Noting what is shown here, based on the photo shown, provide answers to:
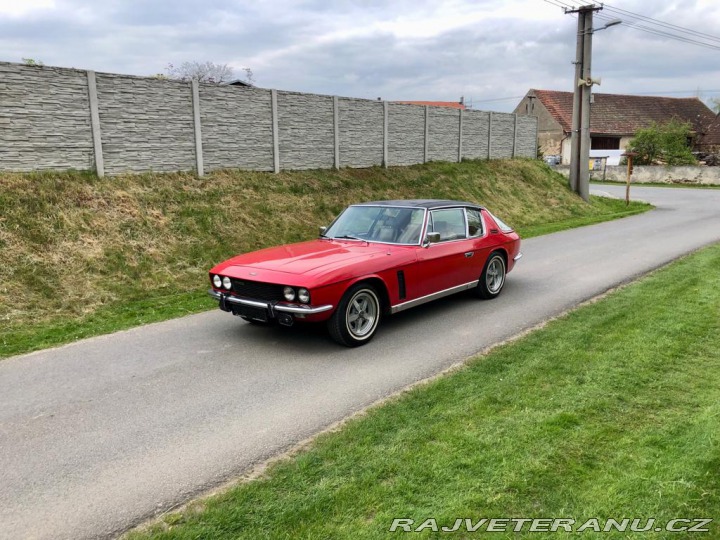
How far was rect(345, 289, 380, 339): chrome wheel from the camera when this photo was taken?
19.3 feet

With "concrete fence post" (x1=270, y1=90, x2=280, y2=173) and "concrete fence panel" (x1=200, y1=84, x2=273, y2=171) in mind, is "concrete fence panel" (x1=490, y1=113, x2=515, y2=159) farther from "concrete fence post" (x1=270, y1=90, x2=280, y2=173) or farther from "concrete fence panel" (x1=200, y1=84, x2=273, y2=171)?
"concrete fence panel" (x1=200, y1=84, x2=273, y2=171)

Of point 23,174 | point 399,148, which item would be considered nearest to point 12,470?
point 23,174

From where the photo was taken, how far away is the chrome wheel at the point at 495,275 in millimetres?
8086

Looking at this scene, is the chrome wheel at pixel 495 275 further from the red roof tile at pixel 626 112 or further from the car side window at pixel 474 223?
the red roof tile at pixel 626 112

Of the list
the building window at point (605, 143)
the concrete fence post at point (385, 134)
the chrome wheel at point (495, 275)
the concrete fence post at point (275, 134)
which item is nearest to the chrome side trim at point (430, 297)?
the chrome wheel at point (495, 275)

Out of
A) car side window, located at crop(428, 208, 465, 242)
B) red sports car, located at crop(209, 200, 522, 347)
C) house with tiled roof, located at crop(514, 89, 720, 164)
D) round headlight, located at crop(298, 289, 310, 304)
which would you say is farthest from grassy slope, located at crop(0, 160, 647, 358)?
house with tiled roof, located at crop(514, 89, 720, 164)

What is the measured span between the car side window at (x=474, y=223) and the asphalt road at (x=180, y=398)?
0.99 metres

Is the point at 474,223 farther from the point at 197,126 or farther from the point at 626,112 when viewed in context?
the point at 626,112

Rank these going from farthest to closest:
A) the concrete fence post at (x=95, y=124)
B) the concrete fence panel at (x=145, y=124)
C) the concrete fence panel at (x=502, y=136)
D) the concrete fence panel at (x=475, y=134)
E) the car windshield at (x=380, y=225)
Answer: the concrete fence panel at (x=502, y=136)
the concrete fence panel at (x=475, y=134)
the concrete fence panel at (x=145, y=124)
the concrete fence post at (x=95, y=124)
the car windshield at (x=380, y=225)

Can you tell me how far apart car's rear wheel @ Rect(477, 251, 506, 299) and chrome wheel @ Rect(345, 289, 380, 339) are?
2.41m

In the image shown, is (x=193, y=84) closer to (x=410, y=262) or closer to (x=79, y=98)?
(x=79, y=98)

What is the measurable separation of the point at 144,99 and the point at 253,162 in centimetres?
298

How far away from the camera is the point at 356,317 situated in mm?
5969

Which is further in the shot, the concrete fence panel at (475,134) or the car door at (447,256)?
the concrete fence panel at (475,134)
